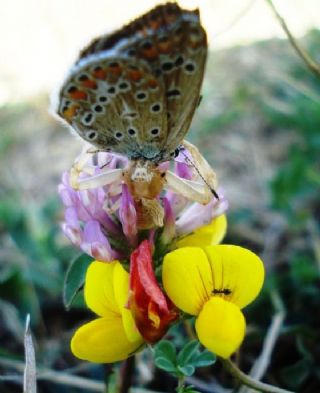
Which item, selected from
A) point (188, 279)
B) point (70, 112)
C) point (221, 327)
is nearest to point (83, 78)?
point (70, 112)

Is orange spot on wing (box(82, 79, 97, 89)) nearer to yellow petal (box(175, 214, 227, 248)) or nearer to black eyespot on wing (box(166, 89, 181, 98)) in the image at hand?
black eyespot on wing (box(166, 89, 181, 98))

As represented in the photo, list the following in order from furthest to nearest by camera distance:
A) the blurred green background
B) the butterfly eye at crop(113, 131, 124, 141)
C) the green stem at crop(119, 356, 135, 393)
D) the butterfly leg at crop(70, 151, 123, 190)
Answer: the blurred green background → the green stem at crop(119, 356, 135, 393) → the butterfly leg at crop(70, 151, 123, 190) → the butterfly eye at crop(113, 131, 124, 141)

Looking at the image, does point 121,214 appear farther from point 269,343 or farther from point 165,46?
point 269,343

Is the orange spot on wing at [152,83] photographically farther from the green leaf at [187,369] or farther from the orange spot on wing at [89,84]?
the green leaf at [187,369]

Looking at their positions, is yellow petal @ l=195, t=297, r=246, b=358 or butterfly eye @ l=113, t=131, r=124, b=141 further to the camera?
butterfly eye @ l=113, t=131, r=124, b=141

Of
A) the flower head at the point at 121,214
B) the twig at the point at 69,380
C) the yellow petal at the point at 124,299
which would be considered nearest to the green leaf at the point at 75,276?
the flower head at the point at 121,214

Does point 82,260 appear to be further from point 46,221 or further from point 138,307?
point 46,221

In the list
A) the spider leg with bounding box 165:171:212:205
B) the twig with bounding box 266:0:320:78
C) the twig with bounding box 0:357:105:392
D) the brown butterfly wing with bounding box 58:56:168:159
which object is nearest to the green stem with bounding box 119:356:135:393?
the twig with bounding box 0:357:105:392
